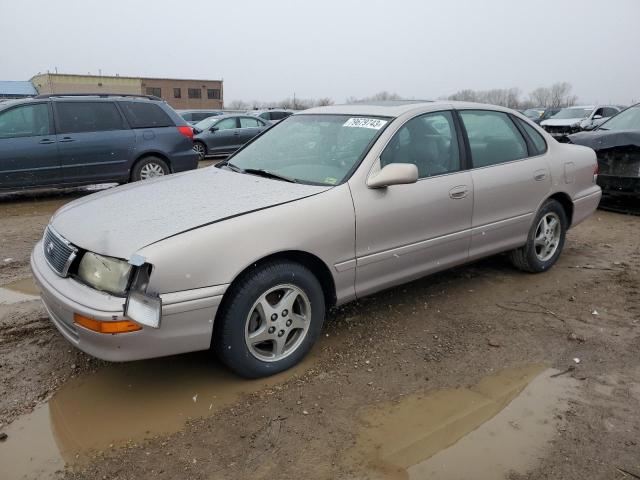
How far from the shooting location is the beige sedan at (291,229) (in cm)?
256

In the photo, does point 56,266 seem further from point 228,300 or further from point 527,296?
point 527,296

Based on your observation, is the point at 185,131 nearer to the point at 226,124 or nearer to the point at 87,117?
the point at 87,117

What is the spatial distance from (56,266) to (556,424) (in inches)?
113

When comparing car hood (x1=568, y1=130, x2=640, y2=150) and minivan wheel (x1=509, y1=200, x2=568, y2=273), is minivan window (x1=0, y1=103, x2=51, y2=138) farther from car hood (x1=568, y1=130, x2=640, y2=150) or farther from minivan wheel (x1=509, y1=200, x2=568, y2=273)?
car hood (x1=568, y1=130, x2=640, y2=150)

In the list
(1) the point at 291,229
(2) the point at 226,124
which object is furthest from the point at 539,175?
(2) the point at 226,124

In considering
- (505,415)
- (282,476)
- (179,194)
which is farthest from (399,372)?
(179,194)

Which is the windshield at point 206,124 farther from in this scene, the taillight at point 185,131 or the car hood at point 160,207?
the car hood at point 160,207

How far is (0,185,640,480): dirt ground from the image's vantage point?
235 centimetres

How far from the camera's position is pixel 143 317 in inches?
97.0

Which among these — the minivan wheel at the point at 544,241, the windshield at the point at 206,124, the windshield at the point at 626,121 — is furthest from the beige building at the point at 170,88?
the minivan wheel at the point at 544,241

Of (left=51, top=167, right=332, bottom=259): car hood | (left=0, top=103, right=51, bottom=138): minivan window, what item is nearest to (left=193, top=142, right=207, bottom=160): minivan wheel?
(left=0, top=103, right=51, bottom=138): minivan window

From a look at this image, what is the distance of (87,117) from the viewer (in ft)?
26.9

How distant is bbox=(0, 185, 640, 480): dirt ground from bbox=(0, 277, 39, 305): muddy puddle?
131mm

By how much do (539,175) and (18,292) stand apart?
4626mm
